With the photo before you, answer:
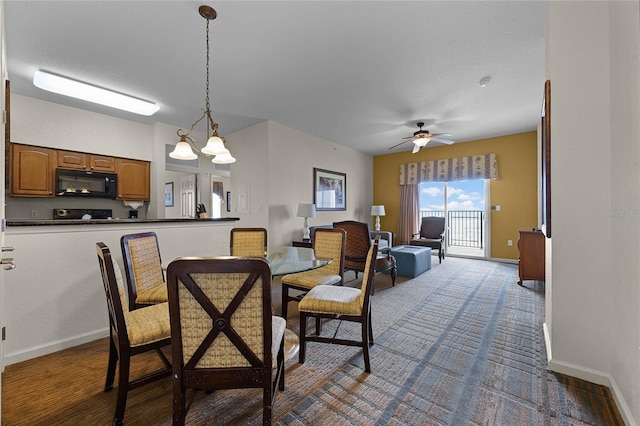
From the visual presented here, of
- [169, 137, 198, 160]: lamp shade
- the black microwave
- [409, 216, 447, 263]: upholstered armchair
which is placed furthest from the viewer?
[409, 216, 447, 263]: upholstered armchair

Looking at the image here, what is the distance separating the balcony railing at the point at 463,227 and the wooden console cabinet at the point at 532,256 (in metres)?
2.94

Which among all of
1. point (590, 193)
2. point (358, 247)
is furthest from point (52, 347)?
point (590, 193)

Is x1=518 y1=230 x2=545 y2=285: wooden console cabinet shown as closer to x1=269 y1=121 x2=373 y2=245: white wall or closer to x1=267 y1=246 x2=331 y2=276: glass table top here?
x1=267 y1=246 x2=331 y2=276: glass table top

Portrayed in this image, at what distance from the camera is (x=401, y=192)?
6754mm

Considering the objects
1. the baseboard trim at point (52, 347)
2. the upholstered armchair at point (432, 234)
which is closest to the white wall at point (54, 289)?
the baseboard trim at point (52, 347)

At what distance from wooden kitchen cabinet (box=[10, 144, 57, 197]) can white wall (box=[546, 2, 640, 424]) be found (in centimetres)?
561

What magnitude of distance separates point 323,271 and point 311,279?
0.30 m

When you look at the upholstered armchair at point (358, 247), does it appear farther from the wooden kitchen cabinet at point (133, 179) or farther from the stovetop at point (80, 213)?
the stovetop at point (80, 213)

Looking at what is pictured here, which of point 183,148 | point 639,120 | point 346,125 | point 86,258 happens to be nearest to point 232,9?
point 183,148

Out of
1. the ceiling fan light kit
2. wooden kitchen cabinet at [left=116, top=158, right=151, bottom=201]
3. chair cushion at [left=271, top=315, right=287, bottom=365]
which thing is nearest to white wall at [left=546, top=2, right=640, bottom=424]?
the ceiling fan light kit

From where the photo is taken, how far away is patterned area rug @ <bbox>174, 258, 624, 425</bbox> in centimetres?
141

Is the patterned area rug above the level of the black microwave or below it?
below

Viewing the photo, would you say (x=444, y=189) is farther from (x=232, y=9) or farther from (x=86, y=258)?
(x=86, y=258)

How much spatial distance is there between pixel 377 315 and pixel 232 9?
3044 mm
